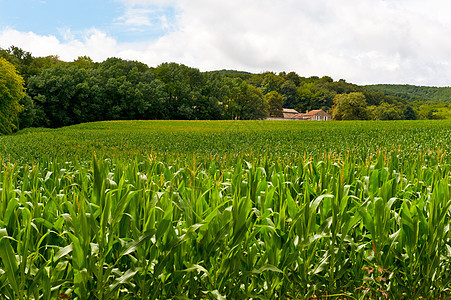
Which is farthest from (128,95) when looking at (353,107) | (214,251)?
(214,251)

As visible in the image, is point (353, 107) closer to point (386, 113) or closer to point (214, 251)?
point (386, 113)

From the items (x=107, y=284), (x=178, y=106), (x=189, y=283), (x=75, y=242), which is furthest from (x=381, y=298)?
(x=178, y=106)

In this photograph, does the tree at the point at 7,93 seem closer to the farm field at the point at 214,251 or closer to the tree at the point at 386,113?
the farm field at the point at 214,251

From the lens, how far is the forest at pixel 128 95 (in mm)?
78438

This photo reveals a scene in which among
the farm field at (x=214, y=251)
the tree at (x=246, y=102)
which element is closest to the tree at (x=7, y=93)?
the farm field at (x=214, y=251)

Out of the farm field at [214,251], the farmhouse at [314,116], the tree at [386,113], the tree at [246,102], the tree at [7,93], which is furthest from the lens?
the farmhouse at [314,116]

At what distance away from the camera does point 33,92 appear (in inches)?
3049

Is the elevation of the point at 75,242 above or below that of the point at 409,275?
above

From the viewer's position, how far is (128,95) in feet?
289

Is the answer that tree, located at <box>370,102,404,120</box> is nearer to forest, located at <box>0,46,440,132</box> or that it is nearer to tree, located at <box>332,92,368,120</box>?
forest, located at <box>0,46,440,132</box>

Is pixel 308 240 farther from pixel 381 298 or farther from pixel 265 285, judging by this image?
pixel 381 298

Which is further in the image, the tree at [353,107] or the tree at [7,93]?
the tree at [353,107]

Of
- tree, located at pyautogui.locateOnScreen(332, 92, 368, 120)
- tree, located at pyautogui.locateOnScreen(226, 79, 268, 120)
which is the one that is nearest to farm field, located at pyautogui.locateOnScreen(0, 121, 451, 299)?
tree, located at pyautogui.locateOnScreen(226, 79, 268, 120)

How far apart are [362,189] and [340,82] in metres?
198
